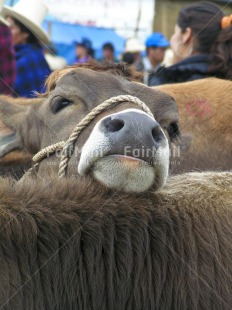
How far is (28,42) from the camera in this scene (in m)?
7.39

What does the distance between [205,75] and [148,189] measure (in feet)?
10.7

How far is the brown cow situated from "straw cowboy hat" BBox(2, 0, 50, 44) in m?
2.55

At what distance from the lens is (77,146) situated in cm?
346

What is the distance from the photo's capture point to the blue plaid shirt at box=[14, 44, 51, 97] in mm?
6891

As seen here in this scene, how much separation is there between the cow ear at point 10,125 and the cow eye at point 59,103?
0.47 metres

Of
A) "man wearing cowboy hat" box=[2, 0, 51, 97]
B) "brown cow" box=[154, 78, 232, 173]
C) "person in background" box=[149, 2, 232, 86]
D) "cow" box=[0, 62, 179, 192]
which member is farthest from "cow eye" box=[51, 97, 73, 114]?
"man wearing cowboy hat" box=[2, 0, 51, 97]

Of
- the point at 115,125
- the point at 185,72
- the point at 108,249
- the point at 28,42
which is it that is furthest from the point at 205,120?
the point at 28,42

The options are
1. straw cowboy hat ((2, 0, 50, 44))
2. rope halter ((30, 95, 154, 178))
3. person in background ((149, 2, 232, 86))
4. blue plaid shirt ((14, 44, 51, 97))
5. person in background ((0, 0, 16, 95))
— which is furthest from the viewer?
straw cowboy hat ((2, 0, 50, 44))

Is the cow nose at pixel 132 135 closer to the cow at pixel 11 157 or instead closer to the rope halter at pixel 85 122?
the rope halter at pixel 85 122

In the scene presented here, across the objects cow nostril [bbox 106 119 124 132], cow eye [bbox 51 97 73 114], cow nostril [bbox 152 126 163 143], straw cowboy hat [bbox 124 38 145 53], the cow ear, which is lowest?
straw cowboy hat [bbox 124 38 145 53]

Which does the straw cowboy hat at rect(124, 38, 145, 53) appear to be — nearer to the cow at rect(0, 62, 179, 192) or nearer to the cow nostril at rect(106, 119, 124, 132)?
the cow at rect(0, 62, 179, 192)

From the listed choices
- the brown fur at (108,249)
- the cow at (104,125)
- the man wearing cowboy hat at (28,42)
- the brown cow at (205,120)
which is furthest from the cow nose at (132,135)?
the man wearing cowboy hat at (28,42)

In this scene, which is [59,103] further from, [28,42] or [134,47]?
[134,47]

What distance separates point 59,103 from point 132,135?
1022 millimetres
